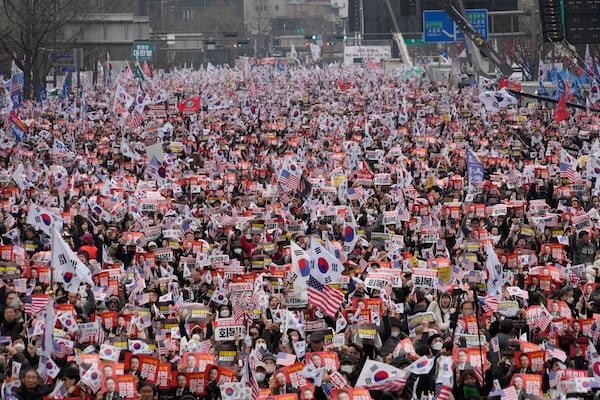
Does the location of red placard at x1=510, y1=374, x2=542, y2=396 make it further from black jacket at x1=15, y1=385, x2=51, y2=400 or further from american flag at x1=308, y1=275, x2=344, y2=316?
black jacket at x1=15, y1=385, x2=51, y2=400

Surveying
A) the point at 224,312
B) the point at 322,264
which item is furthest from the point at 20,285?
the point at 322,264

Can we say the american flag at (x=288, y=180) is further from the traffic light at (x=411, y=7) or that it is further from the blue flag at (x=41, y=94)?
the blue flag at (x=41, y=94)

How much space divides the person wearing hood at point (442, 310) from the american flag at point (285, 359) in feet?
7.43

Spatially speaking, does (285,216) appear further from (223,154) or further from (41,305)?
(223,154)

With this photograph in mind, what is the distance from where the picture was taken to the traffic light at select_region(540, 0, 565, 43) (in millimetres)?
34625

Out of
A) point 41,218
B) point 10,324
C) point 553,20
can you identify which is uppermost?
point 553,20

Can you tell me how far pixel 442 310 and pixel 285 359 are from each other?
2781mm

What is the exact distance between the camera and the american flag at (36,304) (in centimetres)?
1594

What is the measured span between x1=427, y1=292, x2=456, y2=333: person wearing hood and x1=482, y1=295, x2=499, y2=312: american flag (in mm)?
359

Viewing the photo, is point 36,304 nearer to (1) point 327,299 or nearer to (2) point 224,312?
(2) point 224,312

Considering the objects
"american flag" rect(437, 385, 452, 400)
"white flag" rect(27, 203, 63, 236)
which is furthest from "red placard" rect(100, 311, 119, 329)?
"white flag" rect(27, 203, 63, 236)

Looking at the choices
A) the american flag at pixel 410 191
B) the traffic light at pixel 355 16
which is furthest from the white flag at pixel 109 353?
the traffic light at pixel 355 16

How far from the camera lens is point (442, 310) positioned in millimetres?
15789

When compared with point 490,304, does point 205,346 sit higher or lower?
lower
